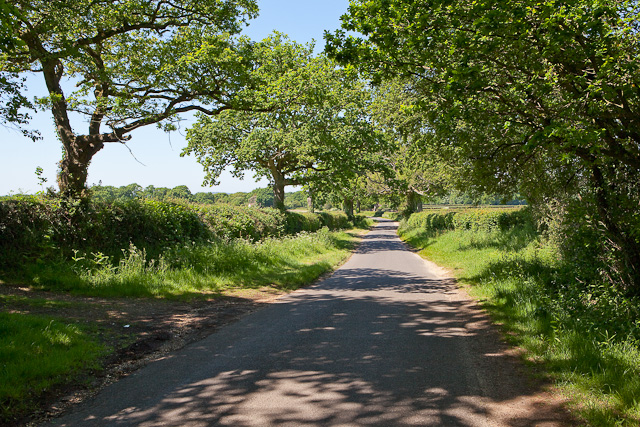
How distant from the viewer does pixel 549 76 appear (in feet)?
22.4

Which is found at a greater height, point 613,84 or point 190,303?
point 613,84

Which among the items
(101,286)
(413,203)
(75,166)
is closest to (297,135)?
(75,166)

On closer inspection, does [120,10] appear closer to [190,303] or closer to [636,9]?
[190,303]

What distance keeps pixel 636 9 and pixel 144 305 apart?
10.4 meters

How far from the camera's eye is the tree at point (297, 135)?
24156 millimetres

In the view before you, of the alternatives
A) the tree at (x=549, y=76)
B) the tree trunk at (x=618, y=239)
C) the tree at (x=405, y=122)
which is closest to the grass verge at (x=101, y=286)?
the tree at (x=405, y=122)

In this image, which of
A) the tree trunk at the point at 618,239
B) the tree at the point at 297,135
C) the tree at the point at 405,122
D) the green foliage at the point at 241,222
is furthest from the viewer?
the tree at the point at 297,135

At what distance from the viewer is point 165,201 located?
1480cm

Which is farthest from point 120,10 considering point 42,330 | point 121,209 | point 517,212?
point 517,212

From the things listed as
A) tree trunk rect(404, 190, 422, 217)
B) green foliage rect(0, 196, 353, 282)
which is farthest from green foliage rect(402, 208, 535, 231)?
tree trunk rect(404, 190, 422, 217)

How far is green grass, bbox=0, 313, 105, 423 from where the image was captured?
4316 millimetres

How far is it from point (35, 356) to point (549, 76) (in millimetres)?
8381

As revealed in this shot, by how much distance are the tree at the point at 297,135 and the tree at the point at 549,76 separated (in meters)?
13.9

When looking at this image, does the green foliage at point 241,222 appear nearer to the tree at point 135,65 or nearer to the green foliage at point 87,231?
the green foliage at point 87,231
